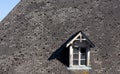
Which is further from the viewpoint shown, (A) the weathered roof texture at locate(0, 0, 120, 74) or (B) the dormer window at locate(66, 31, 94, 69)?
(A) the weathered roof texture at locate(0, 0, 120, 74)

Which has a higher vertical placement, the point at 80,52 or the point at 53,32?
the point at 53,32

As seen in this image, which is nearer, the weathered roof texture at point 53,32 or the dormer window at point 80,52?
the dormer window at point 80,52

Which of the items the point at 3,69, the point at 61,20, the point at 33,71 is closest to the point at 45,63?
the point at 33,71

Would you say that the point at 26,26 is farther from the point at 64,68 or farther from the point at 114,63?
the point at 114,63

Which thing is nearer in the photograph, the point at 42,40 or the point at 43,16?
the point at 42,40
